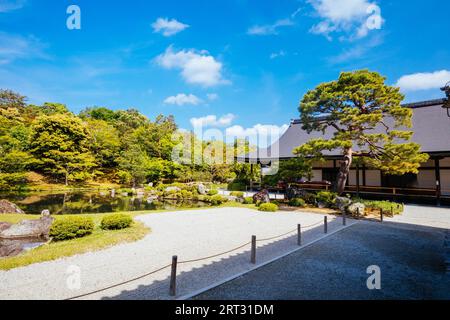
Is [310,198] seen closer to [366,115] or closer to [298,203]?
[298,203]

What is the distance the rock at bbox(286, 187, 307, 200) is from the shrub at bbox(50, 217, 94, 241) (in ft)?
40.3

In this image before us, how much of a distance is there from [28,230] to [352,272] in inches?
405

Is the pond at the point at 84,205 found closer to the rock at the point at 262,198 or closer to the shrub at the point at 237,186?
the rock at the point at 262,198

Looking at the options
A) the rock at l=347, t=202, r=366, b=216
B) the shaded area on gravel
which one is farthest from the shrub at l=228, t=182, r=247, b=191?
the shaded area on gravel

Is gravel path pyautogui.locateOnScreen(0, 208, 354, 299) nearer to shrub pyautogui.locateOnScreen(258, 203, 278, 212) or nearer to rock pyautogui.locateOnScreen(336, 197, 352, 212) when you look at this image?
rock pyautogui.locateOnScreen(336, 197, 352, 212)

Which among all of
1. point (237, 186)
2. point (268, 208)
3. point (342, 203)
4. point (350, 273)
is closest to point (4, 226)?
point (350, 273)

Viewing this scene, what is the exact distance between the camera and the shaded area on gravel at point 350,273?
4.18 m

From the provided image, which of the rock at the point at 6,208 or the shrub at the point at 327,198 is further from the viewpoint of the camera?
the shrub at the point at 327,198

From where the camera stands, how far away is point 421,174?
15805 mm

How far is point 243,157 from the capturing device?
24094 mm

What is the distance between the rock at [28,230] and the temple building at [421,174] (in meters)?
16.8

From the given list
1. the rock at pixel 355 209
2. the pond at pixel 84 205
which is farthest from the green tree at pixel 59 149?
the rock at pixel 355 209
